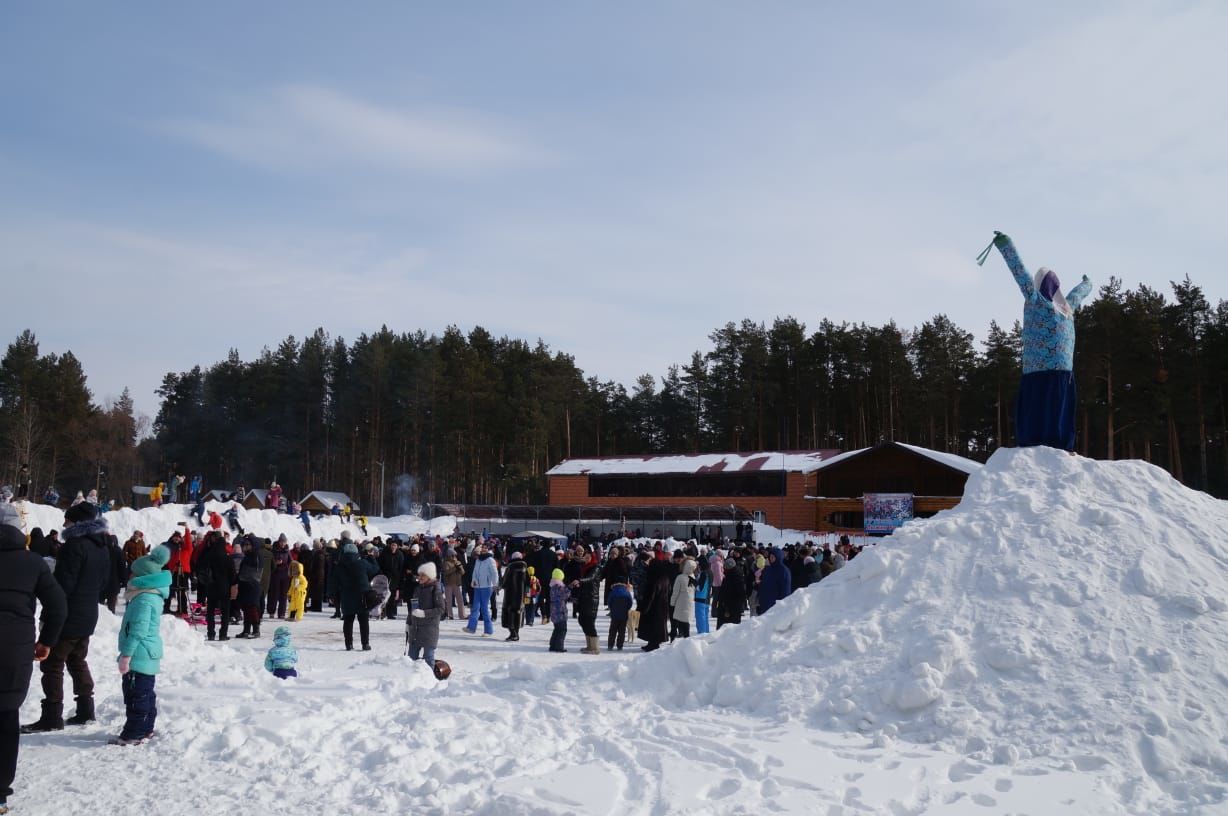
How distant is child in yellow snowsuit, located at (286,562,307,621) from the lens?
16.2 m

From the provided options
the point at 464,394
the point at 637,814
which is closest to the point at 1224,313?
the point at 464,394

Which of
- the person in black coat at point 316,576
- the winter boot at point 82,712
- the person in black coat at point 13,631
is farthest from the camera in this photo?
the person in black coat at point 316,576

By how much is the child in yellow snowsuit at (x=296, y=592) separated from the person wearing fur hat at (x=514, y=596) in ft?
13.8

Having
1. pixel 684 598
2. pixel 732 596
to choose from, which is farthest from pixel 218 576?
pixel 732 596

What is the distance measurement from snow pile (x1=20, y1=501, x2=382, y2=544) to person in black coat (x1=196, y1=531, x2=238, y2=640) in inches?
266

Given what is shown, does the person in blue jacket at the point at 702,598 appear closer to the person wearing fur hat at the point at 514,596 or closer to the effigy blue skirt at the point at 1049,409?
the person wearing fur hat at the point at 514,596

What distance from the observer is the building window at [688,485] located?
1649 inches

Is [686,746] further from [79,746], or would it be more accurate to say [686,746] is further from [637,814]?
[79,746]

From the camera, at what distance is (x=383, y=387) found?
2432 inches

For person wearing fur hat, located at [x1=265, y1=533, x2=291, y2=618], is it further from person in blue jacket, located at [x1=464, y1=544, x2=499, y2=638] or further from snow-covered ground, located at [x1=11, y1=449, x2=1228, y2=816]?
snow-covered ground, located at [x1=11, y1=449, x2=1228, y2=816]

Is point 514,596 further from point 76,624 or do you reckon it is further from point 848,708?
point 848,708

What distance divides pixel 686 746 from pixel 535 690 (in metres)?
2.30

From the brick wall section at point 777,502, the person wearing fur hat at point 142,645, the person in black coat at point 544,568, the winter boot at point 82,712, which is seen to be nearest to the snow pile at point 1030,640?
the person wearing fur hat at point 142,645

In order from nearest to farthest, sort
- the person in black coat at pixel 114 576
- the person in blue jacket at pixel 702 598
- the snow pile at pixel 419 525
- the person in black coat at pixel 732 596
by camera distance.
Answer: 1. the person in black coat at pixel 114 576
2. the person in blue jacket at pixel 702 598
3. the person in black coat at pixel 732 596
4. the snow pile at pixel 419 525
